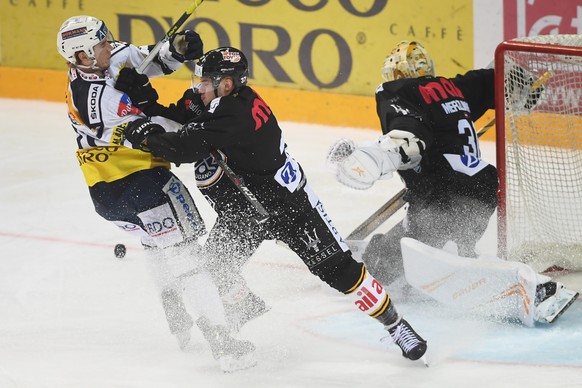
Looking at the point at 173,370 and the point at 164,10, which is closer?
the point at 173,370

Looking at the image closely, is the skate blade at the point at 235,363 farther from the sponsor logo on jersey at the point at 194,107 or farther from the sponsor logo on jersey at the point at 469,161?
the sponsor logo on jersey at the point at 469,161

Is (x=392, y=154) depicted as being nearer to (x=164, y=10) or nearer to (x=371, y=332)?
(x=371, y=332)

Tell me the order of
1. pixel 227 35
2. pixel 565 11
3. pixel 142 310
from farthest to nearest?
Answer: pixel 227 35 < pixel 565 11 < pixel 142 310

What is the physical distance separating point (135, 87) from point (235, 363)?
0.93m

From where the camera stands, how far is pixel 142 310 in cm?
435

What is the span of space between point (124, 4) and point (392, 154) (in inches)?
144

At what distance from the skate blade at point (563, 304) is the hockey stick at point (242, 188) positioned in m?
1.03

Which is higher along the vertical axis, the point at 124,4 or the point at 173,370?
the point at 124,4

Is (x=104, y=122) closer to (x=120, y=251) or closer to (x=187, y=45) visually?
(x=187, y=45)

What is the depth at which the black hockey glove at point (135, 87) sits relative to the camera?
12.5ft

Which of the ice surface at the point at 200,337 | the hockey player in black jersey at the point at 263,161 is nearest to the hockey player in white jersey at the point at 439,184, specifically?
the ice surface at the point at 200,337

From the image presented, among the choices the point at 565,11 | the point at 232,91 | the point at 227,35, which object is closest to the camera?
the point at 232,91

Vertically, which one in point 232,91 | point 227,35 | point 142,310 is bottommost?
point 142,310

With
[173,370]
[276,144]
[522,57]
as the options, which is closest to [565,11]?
[522,57]
